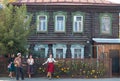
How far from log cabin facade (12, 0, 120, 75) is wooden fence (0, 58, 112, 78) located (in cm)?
648

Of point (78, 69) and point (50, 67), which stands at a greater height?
point (50, 67)

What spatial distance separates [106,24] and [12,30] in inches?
423

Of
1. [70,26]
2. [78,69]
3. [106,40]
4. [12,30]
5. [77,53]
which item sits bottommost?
[78,69]

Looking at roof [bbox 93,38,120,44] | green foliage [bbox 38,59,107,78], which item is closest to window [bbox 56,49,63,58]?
roof [bbox 93,38,120,44]

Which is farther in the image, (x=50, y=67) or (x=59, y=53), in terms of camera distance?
(x=59, y=53)

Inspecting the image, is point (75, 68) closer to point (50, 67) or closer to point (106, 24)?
point (50, 67)

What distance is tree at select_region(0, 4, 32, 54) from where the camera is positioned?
96.5 ft

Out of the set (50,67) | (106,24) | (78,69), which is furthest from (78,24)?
(50,67)

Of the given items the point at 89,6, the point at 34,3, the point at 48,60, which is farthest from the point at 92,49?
the point at 48,60

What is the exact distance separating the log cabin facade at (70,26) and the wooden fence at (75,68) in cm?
648

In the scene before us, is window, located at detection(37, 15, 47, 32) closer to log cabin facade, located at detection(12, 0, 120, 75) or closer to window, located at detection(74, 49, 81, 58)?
log cabin facade, located at detection(12, 0, 120, 75)

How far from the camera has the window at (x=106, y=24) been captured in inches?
1449

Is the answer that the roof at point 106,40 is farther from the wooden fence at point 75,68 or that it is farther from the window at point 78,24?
the wooden fence at point 75,68

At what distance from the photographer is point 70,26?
36.7 meters
